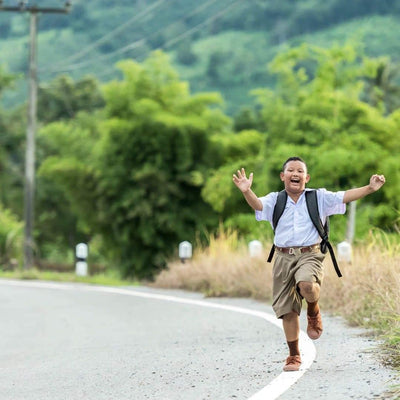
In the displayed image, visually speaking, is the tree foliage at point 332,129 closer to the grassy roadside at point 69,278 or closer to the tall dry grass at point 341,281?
the grassy roadside at point 69,278

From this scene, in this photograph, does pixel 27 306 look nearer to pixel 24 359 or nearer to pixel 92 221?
pixel 24 359

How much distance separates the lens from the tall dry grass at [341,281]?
9.34 meters

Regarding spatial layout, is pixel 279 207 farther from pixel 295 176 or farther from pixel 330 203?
pixel 330 203

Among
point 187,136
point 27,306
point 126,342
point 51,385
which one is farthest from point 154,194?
point 51,385

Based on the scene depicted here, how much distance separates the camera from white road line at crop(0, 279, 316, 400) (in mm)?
6648

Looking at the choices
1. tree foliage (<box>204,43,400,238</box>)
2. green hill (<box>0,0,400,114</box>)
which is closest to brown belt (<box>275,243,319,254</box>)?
tree foliage (<box>204,43,400,238</box>)

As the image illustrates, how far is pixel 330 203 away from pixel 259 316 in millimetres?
4866

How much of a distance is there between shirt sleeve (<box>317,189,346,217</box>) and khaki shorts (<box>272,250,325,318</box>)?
33 cm

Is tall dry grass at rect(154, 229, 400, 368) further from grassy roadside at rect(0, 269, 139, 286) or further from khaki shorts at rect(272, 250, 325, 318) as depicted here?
grassy roadside at rect(0, 269, 139, 286)

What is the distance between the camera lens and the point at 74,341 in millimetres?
10891

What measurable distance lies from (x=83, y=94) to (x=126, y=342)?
60997 mm

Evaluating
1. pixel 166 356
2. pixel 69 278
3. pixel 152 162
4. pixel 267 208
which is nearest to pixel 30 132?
pixel 152 162

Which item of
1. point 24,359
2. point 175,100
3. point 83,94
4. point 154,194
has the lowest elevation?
point 24,359

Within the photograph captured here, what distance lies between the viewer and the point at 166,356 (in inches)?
350
